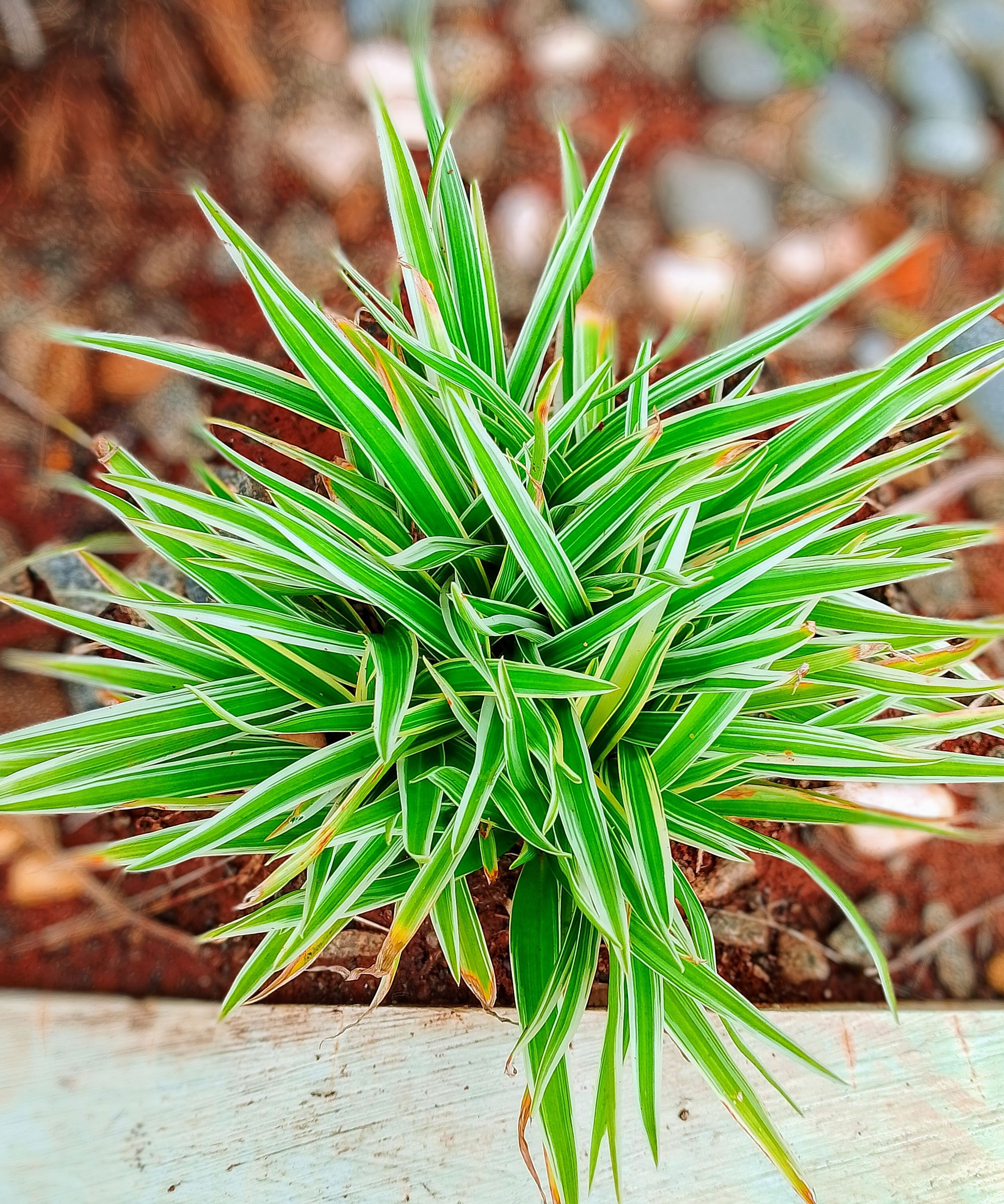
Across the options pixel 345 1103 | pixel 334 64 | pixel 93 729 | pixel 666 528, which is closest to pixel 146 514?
pixel 93 729

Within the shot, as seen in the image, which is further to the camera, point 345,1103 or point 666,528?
point 345,1103

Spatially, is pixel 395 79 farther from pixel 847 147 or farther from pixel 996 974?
pixel 996 974

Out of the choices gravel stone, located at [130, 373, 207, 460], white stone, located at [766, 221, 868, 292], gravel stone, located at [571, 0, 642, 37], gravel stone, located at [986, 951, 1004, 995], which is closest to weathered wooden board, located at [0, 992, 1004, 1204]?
gravel stone, located at [986, 951, 1004, 995]

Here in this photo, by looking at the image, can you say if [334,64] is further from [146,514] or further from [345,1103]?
[345,1103]

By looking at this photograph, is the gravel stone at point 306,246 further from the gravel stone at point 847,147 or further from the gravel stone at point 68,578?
the gravel stone at point 847,147

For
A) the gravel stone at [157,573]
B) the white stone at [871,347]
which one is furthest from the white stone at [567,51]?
the gravel stone at [157,573]

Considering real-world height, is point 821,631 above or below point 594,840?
above
